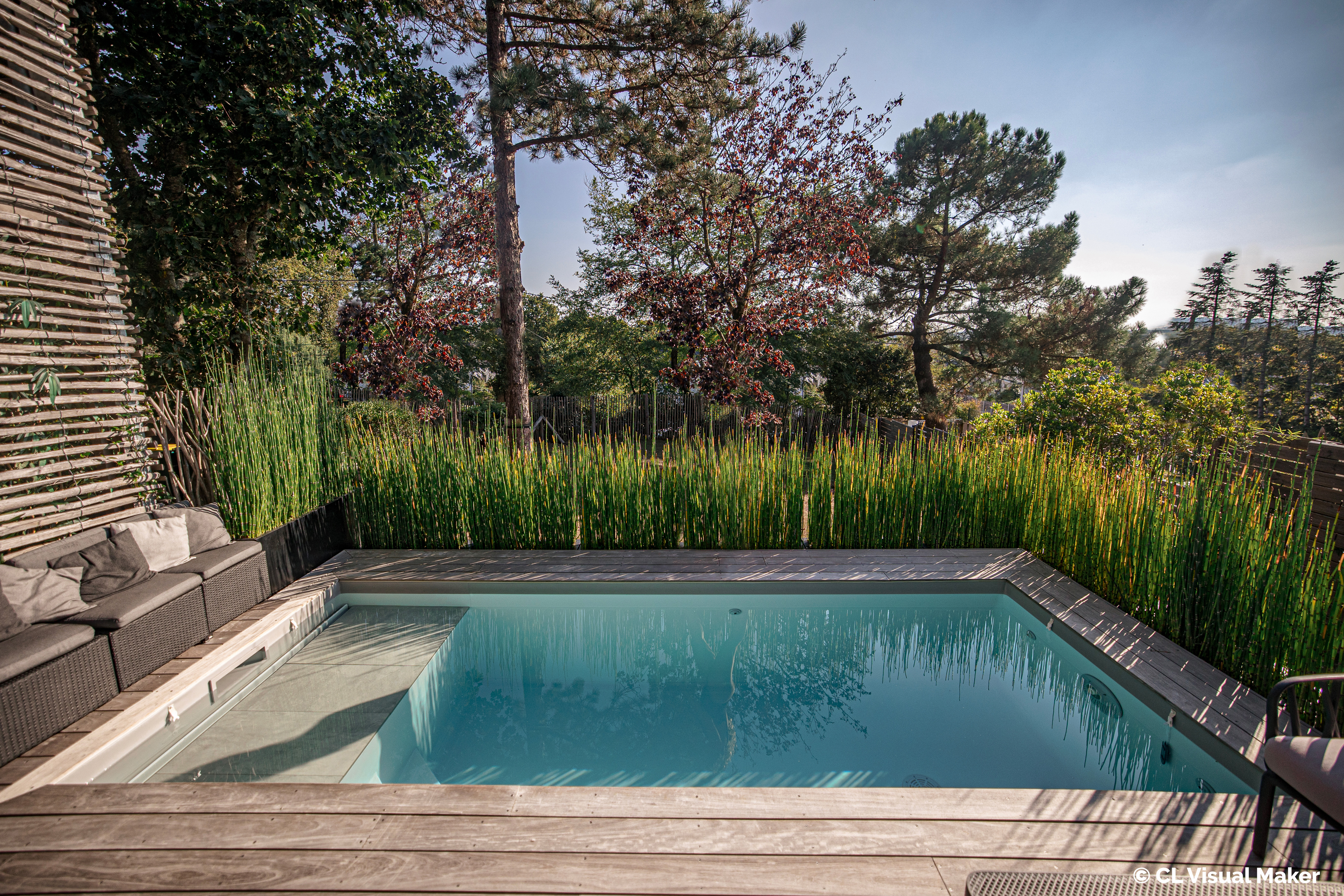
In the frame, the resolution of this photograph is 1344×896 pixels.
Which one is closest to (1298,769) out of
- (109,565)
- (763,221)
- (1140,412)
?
(109,565)

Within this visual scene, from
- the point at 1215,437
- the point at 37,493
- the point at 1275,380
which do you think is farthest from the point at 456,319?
the point at 1275,380

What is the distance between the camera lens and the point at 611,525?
4.14 meters

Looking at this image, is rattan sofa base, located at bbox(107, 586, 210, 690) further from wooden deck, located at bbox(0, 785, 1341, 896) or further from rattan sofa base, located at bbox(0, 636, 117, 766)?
wooden deck, located at bbox(0, 785, 1341, 896)

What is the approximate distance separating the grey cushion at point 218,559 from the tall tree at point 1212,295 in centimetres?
3305

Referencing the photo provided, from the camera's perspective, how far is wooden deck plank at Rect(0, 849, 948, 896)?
144 cm

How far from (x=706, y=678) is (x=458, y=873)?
1683mm

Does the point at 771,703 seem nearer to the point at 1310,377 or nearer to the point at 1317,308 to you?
the point at 1310,377

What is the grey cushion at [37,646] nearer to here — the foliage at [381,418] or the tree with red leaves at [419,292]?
the foliage at [381,418]

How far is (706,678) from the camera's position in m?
3.01

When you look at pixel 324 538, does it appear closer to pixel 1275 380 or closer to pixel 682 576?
pixel 682 576

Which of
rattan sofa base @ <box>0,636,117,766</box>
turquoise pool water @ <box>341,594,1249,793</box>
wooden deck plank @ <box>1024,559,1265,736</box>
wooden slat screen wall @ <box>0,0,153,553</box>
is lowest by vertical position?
turquoise pool water @ <box>341,594,1249,793</box>

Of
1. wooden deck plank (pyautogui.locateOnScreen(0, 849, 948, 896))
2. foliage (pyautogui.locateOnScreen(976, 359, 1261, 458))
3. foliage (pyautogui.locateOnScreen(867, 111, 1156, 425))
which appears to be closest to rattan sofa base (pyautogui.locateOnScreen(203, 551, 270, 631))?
wooden deck plank (pyautogui.locateOnScreen(0, 849, 948, 896))

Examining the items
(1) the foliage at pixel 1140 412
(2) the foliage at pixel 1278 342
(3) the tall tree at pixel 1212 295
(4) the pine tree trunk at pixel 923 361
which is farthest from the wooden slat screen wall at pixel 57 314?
(3) the tall tree at pixel 1212 295

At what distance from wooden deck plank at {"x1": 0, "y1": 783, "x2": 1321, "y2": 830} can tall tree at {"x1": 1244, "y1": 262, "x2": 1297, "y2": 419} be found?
3159 centimetres
